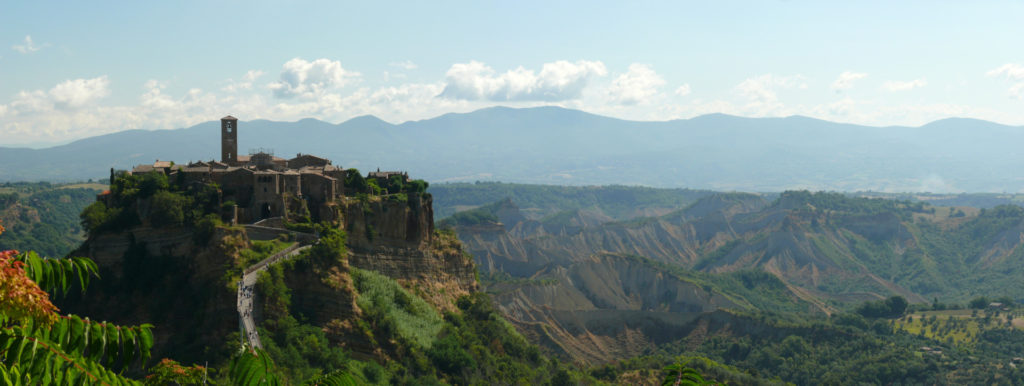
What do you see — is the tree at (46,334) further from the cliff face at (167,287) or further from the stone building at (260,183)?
the stone building at (260,183)

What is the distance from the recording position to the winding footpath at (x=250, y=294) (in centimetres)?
3878

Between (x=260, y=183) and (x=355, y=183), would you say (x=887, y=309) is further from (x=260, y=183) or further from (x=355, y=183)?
(x=260, y=183)

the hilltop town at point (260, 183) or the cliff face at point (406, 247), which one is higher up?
the hilltop town at point (260, 183)

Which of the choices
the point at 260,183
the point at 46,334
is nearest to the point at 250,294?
the point at 260,183

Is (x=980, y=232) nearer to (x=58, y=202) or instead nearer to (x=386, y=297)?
(x=386, y=297)

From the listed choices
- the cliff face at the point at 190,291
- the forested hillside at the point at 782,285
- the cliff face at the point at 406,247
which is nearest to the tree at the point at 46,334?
the cliff face at the point at 190,291

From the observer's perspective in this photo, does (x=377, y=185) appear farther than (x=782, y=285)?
No

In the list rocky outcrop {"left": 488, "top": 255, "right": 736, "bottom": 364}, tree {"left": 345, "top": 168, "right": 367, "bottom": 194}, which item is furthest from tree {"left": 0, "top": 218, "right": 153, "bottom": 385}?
rocky outcrop {"left": 488, "top": 255, "right": 736, "bottom": 364}

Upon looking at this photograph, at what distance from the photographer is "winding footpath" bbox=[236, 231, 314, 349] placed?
38.8m

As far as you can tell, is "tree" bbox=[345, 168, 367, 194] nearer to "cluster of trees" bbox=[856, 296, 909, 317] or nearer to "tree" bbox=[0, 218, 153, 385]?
"tree" bbox=[0, 218, 153, 385]

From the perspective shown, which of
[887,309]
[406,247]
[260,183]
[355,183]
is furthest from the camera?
[887,309]

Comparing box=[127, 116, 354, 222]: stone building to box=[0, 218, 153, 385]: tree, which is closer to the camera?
box=[0, 218, 153, 385]: tree

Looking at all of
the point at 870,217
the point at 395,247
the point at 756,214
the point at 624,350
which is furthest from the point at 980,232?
the point at 395,247

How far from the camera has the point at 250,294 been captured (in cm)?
4081
